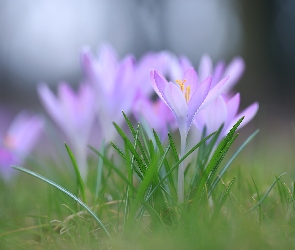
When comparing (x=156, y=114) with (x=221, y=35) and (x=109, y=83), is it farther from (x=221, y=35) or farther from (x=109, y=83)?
(x=221, y=35)

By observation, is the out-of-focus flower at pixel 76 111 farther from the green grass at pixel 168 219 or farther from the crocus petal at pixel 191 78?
the crocus petal at pixel 191 78

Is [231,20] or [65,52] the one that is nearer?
[231,20]

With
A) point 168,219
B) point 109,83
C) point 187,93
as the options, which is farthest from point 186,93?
point 109,83

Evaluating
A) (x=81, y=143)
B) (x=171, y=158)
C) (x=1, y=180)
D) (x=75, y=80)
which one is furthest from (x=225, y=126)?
(x=75, y=80)

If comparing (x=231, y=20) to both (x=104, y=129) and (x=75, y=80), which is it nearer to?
(x=75, y=80)

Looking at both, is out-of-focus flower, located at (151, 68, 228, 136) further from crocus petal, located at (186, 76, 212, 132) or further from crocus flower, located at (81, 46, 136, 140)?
crocus flower, located at (81, 46, 136, 140)

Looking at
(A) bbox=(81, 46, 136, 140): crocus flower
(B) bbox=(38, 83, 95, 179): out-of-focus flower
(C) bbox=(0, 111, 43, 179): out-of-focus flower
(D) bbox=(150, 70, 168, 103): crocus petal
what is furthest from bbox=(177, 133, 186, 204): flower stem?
(C) bbox=(0, 111, 43, 179): out-of-focus flower

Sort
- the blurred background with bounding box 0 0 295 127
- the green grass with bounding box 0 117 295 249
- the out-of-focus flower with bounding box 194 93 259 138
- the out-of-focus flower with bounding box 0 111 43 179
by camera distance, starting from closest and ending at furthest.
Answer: the green grass with bounding box 0 117 295 249, the out-of-focus flower with bounding box 194 93 259 138, the out-of-focus flower with bounding box 0 111 43 179, the blurred background with bounding box 0 0 295 127

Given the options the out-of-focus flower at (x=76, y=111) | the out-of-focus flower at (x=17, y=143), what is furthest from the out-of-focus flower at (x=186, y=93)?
the out-of-focus flower at (x=17, y=143)
